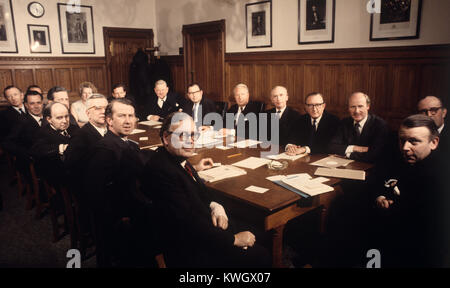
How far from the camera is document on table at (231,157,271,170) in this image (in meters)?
2.79

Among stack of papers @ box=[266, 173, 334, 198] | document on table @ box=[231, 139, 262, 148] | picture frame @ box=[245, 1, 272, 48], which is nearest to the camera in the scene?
stack of papers @ box=[266, 173, 334, 198]

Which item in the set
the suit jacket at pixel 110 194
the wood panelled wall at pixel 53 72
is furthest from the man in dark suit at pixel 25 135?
the wood panelled wall at pixel 53 72

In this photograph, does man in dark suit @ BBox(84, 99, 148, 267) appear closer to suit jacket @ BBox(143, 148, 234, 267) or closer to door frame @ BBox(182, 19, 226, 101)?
suit jacket @ BBox(143, 148, 234, 267)

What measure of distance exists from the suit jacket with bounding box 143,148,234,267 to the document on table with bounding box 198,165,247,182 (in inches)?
22.3

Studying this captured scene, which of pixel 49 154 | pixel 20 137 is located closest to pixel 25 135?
pixel 20 137

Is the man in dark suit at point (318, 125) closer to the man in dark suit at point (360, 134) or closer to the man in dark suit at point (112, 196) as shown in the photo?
the man in dark suit at point (360, 134)

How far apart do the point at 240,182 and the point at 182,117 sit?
0.70 m

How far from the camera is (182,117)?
2033mm

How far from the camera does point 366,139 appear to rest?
10.8 ft

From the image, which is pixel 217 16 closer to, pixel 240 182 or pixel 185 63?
pixel 185 63

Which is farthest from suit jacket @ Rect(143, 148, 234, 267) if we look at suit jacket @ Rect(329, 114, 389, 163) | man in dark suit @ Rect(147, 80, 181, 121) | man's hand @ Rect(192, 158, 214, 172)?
man in dark suit @ Rect(147, 80, 181, 121)

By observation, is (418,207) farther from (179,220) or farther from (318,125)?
(318,125)

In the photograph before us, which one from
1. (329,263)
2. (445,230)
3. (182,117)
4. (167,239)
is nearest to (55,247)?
(167,239)

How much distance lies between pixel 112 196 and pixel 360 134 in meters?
2.40
